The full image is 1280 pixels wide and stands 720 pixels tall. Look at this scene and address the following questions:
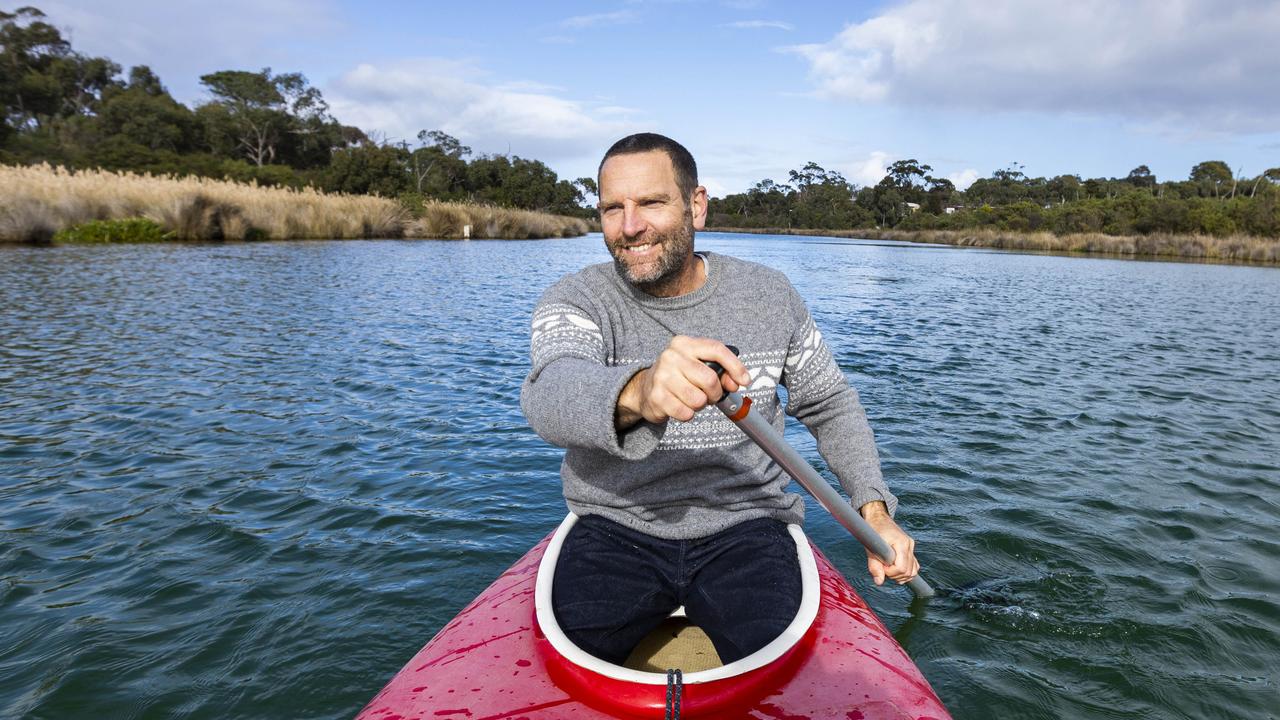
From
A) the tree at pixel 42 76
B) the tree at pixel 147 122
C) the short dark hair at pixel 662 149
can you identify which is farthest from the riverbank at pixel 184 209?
the tree at pixel 42 76

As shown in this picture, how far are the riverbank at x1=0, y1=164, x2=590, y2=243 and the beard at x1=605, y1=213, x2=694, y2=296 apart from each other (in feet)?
74.1

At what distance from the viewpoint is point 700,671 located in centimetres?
213

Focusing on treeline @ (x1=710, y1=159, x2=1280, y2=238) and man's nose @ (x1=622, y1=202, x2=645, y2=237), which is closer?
man's nose @ (x1=622, y1=202, x2=645, y2=237)

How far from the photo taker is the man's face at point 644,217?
2.47 m

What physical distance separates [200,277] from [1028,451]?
1498 centimetres

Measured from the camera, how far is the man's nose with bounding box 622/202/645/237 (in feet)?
8.05

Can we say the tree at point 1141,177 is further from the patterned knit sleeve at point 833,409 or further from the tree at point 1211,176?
the patterned knit sleeve at point 833,409

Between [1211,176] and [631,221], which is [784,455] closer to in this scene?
[631,221]

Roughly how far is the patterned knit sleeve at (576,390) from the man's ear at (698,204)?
624 mm

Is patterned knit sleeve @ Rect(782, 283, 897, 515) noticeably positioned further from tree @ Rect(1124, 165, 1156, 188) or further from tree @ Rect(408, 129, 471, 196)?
tree @ Rect(1124, 165, 1156, 188)

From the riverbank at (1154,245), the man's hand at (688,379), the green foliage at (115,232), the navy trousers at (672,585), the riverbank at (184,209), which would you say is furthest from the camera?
the riverbank at (1154,245)

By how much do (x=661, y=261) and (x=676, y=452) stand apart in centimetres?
66

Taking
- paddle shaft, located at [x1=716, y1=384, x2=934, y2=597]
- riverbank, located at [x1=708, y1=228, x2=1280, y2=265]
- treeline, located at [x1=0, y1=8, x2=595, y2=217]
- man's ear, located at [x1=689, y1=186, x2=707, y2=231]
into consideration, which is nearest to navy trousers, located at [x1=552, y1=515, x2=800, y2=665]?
paddle shaft, located at [x1=716, y1=384, x2=934, y2=597]

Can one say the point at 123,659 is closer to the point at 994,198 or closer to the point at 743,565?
the point at 743,565
